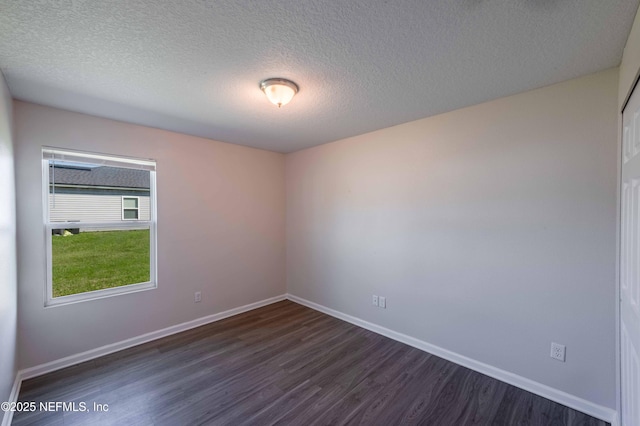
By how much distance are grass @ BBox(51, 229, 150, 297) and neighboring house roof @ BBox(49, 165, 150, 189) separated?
50cm

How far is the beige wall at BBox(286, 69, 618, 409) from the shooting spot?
181cm

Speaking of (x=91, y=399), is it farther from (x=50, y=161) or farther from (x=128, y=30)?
(x=128, y=30)

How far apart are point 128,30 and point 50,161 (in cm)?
181

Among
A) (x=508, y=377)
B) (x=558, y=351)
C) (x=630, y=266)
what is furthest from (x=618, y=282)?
(x=508, y=377)

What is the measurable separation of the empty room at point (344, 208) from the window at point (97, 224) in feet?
0.06

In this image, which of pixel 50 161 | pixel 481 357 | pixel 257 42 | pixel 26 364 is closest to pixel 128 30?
pixel 257 42

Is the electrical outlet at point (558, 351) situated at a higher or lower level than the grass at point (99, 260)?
lower

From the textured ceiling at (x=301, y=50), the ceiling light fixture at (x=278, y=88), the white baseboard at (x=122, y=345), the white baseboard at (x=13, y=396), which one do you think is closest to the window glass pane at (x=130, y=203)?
the textured ceiling at (x=301, y=50)

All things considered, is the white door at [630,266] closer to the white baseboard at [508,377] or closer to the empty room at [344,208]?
the empty room at [344,208]

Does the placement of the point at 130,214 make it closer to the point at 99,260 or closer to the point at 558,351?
the point at 99,260

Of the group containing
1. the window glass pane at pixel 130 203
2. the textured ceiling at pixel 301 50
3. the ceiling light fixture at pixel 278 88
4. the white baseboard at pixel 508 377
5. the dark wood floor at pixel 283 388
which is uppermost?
the textured ceiling at pixel 301 50

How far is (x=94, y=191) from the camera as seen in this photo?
8.57 feet

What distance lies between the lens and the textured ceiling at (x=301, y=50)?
1.24 m

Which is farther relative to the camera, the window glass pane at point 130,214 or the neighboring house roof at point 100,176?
the window glass pane at point 130,214
